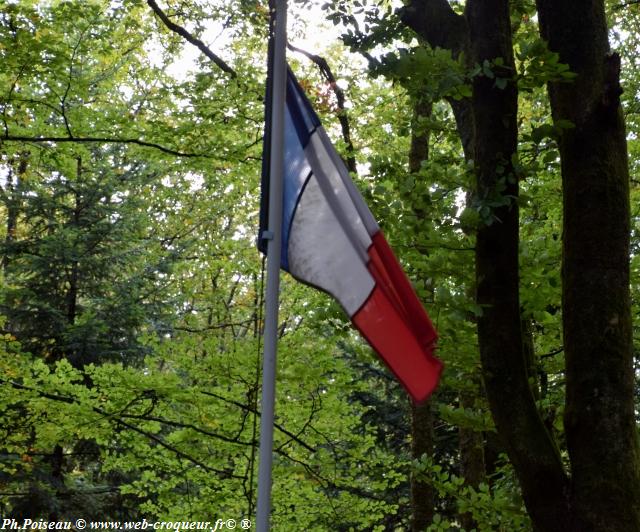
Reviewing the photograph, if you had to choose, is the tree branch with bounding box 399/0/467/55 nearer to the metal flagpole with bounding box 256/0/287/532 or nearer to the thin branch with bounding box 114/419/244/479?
the metal flagpole with bounding box 256/0/287/532

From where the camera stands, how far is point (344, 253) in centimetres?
347

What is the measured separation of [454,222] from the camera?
507 centimetres

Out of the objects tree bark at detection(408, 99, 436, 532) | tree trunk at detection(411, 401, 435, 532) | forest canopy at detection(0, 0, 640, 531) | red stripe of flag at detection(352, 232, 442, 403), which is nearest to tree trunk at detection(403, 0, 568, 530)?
forest canopy at detection(0, 0, 640, 531)

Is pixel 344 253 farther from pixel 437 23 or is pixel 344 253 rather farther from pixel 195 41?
pixel 195 41

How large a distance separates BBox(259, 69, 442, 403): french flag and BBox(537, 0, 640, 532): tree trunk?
40.8 inches

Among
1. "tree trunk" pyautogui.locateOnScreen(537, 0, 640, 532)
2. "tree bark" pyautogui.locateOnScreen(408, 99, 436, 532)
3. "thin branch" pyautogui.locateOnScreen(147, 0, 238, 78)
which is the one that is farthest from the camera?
"thin branch" pyautogui.locateOnScreen(147, 0, 238, 78)

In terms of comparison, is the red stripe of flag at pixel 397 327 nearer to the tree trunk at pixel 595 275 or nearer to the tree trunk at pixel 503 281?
the tree trunk at pixel 503 281

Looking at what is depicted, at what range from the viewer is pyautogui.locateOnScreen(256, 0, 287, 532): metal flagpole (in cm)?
301

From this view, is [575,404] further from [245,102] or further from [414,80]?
[245,102]

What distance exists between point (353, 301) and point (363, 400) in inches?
478

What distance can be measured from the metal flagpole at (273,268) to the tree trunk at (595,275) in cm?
173

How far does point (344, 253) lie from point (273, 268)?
415 mm

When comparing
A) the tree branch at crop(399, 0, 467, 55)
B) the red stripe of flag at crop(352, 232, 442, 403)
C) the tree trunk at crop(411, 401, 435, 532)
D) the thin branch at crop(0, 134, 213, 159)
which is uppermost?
the thin branch at crop(0, 134, 213, 159)

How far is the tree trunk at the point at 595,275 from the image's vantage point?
12.4 ft
